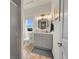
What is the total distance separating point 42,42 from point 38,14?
A: 11.5ft

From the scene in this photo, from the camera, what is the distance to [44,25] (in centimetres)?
1004

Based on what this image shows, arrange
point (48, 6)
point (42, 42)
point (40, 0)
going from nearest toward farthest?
point (42, 42)
point (40, 0)
point (48, 6)

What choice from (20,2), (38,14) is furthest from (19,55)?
(38,14)

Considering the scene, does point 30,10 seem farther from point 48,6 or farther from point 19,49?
point 19,49

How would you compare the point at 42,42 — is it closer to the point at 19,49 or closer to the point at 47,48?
the point at 47,48
